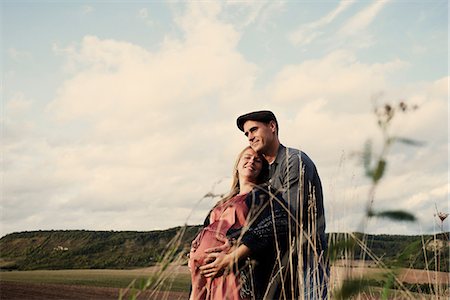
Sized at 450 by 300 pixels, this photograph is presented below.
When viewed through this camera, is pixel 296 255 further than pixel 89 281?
No

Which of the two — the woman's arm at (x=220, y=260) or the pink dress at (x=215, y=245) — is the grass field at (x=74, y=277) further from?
the woman's arm at (x=220, y=260)

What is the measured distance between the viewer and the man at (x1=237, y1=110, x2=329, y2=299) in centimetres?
326

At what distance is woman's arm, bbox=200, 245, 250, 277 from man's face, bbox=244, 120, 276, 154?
77cm

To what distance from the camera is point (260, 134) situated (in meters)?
3.68

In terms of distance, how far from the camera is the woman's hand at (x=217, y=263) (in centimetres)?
307

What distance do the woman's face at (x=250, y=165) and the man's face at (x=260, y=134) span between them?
161mm

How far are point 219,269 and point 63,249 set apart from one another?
18.6 meters

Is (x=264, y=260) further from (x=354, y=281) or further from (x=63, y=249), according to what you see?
(x=63, y=249)

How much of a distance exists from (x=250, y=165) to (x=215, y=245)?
0.54m

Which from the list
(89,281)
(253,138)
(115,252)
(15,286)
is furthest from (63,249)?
(253,138)

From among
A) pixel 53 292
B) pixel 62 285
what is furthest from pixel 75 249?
pixel 53 292

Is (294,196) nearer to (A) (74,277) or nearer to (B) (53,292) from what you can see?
(B) (53,292)

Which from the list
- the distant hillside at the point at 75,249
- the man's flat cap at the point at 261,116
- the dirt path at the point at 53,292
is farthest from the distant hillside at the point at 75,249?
the man's flat cap at the point at 261,116

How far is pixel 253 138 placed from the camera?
3693 millimetres
